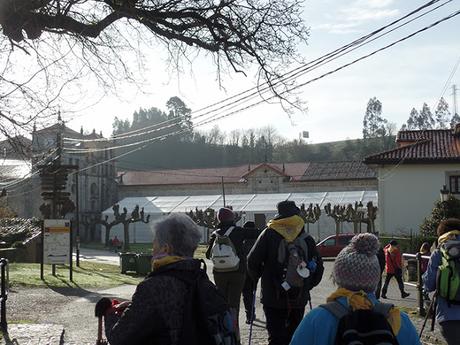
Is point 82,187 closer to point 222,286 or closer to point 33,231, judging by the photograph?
point 33,231

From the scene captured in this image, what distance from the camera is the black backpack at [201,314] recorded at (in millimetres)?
3686

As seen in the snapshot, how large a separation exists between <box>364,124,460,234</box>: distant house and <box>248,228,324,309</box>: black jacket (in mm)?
29732

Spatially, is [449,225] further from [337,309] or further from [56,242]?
[56,242]

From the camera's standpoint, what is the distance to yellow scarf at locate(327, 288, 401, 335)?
321 centimetres

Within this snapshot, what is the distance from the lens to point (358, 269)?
3.37 m

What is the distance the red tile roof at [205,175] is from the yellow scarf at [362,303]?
70.2 meters

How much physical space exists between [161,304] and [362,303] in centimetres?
107

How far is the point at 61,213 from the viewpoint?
25672 mm

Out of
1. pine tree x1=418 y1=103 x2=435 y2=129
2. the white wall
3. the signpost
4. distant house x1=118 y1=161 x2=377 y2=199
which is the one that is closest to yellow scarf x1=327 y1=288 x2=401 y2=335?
the signpost

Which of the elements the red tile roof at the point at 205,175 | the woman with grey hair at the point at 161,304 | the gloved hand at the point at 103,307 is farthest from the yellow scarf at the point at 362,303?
the red tile roof at the point at 205,175

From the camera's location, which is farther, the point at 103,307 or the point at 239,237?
the point at 239,237

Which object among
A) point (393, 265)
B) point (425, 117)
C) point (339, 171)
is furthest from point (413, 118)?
point (393, 265)

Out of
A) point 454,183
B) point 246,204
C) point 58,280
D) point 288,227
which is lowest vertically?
point 58,280

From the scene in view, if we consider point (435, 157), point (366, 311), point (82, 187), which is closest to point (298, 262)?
point (366, 311)
